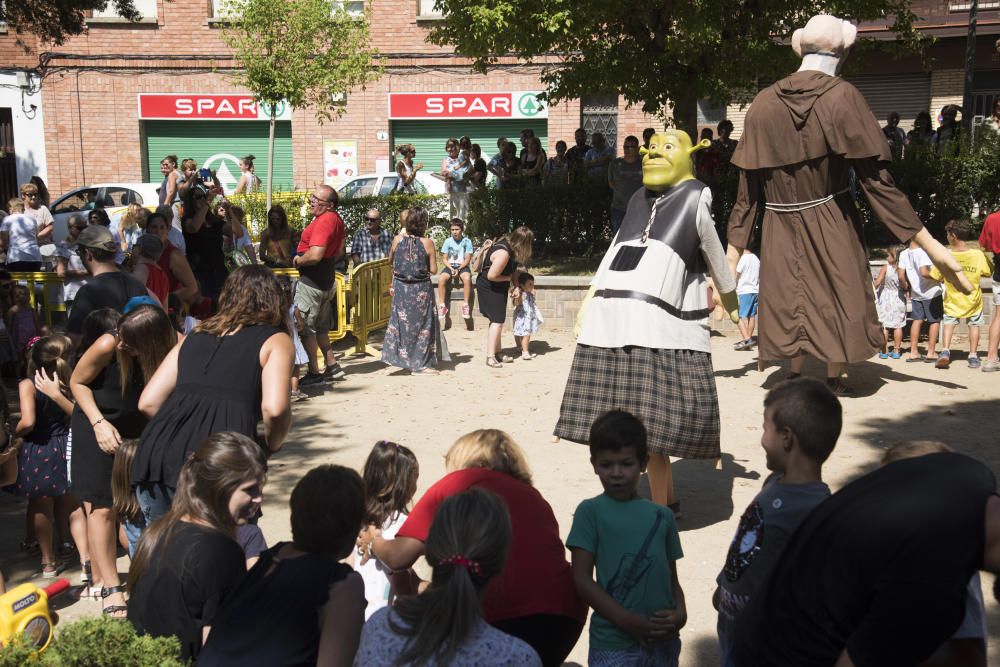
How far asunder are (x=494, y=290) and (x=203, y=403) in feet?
22.1

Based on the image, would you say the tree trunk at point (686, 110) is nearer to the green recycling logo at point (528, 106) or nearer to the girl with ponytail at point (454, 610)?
the girl with ponytail at point (454, 610)

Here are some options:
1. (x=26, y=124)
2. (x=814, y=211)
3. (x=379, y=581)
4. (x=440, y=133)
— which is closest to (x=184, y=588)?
(x=379, y=581)

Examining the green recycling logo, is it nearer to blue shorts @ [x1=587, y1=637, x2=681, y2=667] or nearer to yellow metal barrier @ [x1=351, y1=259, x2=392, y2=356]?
yellow metal barrier @ [x1=351, y1=259, x2=392, y2=356]

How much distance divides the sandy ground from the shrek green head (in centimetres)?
186

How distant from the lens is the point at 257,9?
21.3m

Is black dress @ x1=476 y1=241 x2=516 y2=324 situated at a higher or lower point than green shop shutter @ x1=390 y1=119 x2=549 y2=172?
lower

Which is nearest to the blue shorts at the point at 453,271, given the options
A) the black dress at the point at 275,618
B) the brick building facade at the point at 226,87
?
the black dress at the point at 275,618

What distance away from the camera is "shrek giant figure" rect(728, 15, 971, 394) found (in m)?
7.43

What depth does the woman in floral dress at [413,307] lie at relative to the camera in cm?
1038

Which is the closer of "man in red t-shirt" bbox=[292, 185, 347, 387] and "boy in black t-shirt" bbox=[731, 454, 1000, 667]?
"boy in black t-shirt" bbox=[731, 454, 1000, 667]

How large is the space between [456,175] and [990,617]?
44.0 ft

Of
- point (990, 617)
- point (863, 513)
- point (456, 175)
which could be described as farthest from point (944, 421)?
point (456, 175)

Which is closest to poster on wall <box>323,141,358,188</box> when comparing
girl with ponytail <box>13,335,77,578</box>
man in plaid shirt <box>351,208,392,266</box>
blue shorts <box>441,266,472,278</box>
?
man in plaid shirt <box>351,208,392,266</box>

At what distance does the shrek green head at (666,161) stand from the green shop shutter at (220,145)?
2312 centimetres
